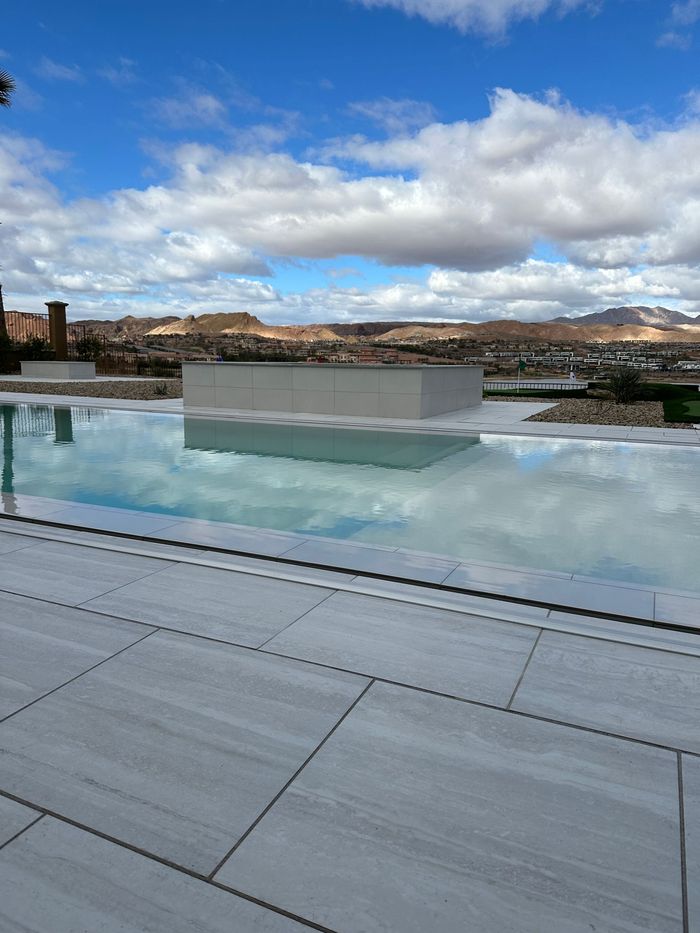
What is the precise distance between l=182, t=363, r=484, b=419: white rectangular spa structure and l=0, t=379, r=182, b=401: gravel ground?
3.33 metres

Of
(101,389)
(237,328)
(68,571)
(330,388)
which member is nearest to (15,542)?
(68,571)

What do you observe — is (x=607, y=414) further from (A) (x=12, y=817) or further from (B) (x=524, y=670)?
(A) (x=12, y=817)

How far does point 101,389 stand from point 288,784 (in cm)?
2026

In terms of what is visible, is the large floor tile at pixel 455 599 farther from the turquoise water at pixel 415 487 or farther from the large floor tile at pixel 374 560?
the turquoise water at pixel 415 487

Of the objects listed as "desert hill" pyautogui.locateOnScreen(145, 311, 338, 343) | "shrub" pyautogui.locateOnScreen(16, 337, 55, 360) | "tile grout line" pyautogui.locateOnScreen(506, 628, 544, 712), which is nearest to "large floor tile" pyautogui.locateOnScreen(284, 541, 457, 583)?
"tile grout line" pyautogui.locateOnScreen(506, 628, 544, 712)

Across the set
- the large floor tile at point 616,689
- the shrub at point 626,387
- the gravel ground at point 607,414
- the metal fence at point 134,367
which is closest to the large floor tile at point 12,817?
the large floor tile at point 616,689

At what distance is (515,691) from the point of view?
2.81 meters

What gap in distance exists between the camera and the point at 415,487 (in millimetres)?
7480

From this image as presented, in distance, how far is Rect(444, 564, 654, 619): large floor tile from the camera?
149 inches

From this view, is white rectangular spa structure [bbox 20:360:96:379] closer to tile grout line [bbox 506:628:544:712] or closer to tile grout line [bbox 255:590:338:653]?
tile grout line [bbox 255:590:338:653]

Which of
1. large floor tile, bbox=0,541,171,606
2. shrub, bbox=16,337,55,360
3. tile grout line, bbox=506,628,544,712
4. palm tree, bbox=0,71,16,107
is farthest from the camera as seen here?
shrub, bbox=16,337,55,360

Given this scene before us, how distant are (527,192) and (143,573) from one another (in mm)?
27754

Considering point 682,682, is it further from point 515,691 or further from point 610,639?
point 515,691

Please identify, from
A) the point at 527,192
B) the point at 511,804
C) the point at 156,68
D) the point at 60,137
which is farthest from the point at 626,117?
the point at 511,804
